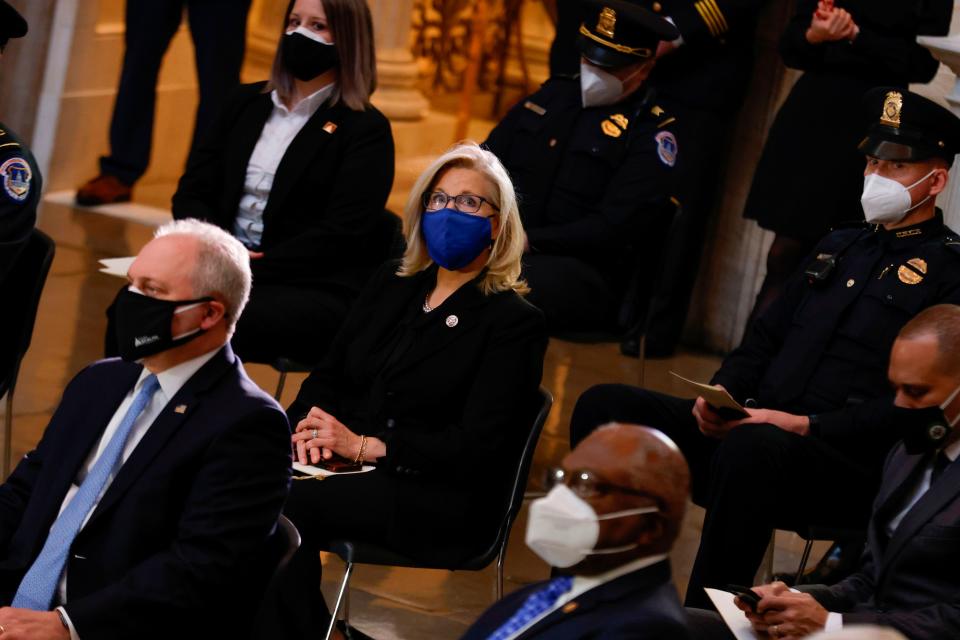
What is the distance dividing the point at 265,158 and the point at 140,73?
10.00ft

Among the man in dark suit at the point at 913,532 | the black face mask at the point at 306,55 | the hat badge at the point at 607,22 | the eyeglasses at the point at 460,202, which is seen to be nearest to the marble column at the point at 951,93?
the hat badge at the point at 607,22

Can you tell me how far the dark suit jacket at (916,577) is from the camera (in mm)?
3066

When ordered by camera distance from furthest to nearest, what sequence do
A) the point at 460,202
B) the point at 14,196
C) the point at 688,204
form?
the point at 688,204
the point at 14,196
the point at 460,202

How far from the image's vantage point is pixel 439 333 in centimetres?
390

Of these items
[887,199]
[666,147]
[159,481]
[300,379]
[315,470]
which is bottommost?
[300,379]

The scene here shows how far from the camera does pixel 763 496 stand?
12.5 feet

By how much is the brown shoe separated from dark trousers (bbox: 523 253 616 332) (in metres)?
3.49

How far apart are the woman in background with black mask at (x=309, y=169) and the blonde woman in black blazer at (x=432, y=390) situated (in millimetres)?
742

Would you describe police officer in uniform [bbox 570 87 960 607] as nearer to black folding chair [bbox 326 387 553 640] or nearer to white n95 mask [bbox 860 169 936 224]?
white n95 mask [bbox 860 169 936 224]

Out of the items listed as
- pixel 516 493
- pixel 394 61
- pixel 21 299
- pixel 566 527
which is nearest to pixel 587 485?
pixel 566 527

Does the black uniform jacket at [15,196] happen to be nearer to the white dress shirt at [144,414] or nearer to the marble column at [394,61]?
the white dress shirt at [144,414]

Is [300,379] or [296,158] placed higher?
[296,158]

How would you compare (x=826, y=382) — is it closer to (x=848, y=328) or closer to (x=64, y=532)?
(x=848, y=328)

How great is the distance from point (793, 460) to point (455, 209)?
40.4 inches
